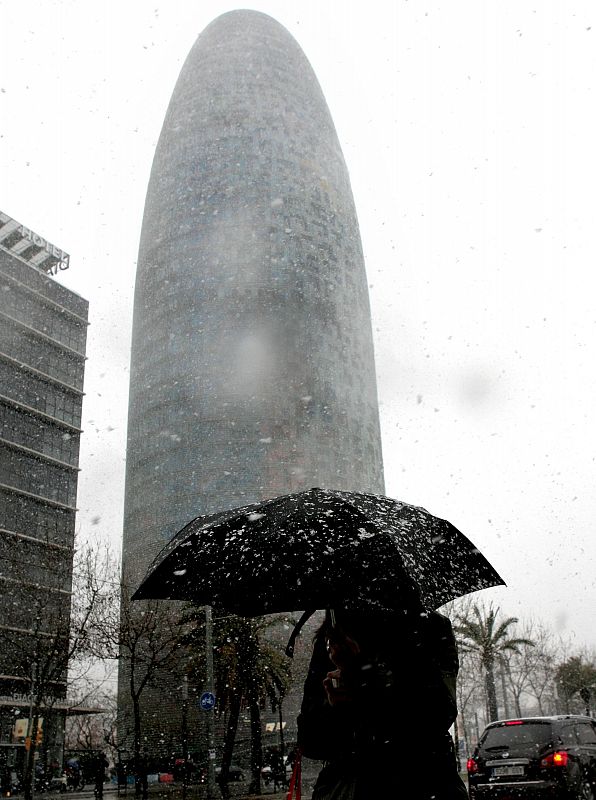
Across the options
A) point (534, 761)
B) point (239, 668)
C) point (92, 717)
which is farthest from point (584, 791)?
point (92, 717)

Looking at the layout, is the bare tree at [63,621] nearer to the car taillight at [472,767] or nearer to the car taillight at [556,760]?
the car taillight at [472,767]

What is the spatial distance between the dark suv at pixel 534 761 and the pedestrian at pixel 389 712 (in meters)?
8.46

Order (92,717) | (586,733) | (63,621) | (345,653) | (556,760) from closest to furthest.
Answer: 1. (345,653)
2. (556,760)
3. (586,733)
4. (63,621)
5. (92,717)

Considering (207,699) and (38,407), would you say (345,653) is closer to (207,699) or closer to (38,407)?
(207,699)

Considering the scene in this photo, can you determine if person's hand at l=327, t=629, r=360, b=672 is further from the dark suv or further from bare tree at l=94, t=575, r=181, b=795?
bare tree at l=94, t=575, r=181, b=795

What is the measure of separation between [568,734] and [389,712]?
9351 millimetres

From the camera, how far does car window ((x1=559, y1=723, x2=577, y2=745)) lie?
1077 centimetres

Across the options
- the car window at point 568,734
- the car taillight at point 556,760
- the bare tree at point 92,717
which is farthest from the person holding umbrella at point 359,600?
the bare tree at point 92,717

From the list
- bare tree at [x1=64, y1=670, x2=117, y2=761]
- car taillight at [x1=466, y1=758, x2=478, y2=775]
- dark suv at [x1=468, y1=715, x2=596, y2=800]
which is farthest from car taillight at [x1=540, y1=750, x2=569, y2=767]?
bare tree at [x1=64, y1=670, x2=117, y2=761]

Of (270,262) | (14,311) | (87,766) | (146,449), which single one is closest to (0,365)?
(14,311)

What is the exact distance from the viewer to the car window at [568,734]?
1077 centimetres

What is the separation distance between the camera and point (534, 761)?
10508 mm

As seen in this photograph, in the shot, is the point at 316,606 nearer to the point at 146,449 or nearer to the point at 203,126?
the point at 146,449

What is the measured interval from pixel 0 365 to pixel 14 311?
256 inches
